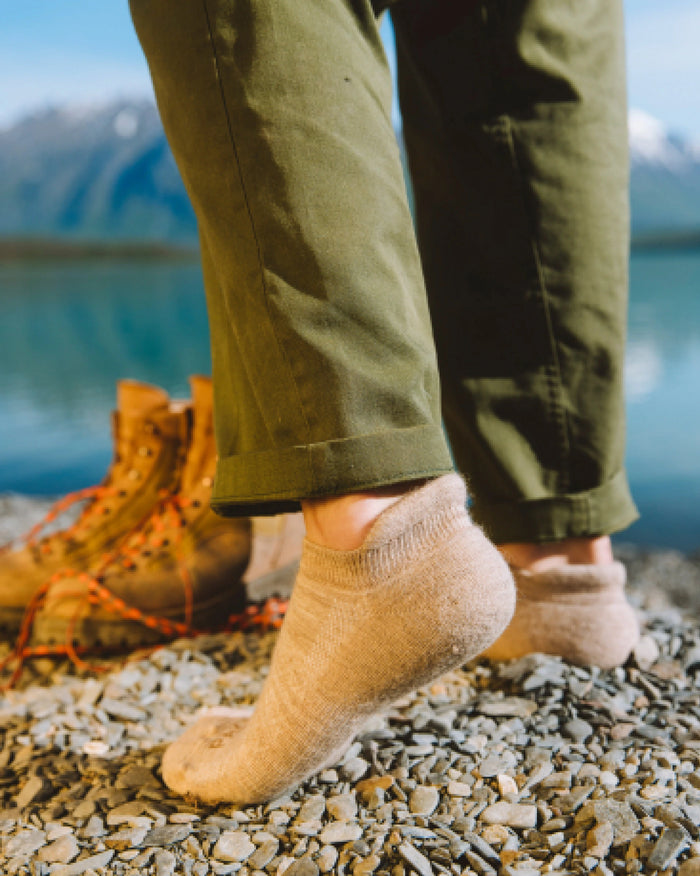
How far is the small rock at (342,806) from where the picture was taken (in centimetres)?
92

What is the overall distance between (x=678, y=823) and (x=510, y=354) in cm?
65

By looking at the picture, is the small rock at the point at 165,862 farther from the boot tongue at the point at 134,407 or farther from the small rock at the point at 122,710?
the boot tongue at the point at 134,407

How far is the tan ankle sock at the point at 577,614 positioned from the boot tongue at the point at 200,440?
32.2 inches

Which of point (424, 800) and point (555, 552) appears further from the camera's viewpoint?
point (555, 552)

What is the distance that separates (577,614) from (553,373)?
0.39 meters

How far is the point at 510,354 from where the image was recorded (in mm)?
1185

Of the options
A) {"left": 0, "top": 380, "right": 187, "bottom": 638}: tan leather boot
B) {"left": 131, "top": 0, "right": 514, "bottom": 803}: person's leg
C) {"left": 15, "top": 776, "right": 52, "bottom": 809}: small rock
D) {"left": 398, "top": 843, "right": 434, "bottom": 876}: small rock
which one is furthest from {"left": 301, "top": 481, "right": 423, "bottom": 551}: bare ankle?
{"left": 0, "top": 380, "right": 187, "bottom": 638}: tan leather boot

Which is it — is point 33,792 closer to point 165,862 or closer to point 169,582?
point 165,862

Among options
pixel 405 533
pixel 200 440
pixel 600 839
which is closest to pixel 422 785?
pixel 600 839

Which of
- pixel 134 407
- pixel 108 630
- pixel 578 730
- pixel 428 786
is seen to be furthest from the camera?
pixel 134 407

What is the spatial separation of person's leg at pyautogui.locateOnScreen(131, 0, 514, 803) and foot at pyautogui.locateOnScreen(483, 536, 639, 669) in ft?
1.35

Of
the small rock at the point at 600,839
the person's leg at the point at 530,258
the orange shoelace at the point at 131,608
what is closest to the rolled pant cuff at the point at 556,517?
the person's leg at the point at 530,258

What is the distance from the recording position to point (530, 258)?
1.13 m

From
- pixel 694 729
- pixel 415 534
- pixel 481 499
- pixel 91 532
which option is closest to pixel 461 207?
pixel 481 499
